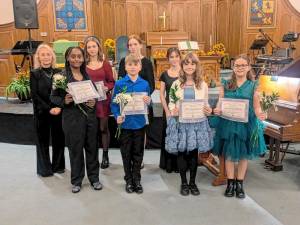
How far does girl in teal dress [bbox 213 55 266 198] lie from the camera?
111 inches

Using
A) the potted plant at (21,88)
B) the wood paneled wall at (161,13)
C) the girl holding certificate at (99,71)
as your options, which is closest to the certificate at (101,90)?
the girl holding certificate at (99,71)

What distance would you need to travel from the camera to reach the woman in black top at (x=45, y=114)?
3389 millimetres

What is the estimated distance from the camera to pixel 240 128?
2.86m

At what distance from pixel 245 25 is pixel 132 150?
7.18 meters

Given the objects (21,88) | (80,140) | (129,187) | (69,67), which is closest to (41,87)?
(69,67)

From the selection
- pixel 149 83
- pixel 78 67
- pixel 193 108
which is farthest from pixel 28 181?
pixel 193 108

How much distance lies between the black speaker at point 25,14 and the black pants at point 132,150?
397 centimetres

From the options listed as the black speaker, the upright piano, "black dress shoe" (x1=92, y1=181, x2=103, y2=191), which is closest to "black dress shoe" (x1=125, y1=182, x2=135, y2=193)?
"black dress shoe" (x1=92, y1=181, x2=103, y2=191)

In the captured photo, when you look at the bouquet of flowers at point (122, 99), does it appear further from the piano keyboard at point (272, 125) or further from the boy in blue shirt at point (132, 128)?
the piano keyboard at point (272, 125)

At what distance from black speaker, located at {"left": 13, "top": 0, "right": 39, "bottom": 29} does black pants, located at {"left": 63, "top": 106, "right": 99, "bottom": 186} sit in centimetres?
359

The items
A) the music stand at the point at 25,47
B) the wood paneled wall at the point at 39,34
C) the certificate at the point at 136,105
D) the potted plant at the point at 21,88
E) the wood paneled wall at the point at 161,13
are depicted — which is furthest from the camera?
the wood paneled wall at the point at 161,13

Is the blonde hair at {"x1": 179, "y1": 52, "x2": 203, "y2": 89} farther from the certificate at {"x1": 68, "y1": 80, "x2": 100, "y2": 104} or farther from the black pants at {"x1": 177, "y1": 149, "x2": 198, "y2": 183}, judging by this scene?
the certificate at {"x1": 68, "y1": 80, "x2": 100, "y2": 104}

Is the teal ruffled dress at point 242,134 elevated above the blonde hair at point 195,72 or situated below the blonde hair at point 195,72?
below

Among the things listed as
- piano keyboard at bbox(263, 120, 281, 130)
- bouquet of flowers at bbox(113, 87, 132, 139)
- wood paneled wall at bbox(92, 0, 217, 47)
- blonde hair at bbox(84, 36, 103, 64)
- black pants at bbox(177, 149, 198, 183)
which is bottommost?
black pants at bbox(177, 149, 198, 183)
